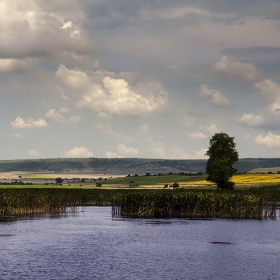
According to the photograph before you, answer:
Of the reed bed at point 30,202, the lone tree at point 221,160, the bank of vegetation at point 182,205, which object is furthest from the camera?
the lone tree at point 221,160

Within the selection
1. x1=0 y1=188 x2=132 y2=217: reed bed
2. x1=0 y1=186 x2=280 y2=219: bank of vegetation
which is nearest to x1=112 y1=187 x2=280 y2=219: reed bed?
x1=0 y1=186 x2=280 y2=219: bank of vegetation

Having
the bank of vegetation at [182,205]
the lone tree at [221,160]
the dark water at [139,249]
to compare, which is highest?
the lone tree at [221,160]

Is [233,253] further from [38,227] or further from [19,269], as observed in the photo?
[38,227]

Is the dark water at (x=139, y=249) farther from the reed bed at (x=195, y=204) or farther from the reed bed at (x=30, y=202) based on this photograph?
the reed bed at (x=30, y=202)

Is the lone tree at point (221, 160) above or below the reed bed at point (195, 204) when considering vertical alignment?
above

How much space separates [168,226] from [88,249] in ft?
63.2

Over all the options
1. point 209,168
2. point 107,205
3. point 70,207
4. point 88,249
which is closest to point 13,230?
point 88,249

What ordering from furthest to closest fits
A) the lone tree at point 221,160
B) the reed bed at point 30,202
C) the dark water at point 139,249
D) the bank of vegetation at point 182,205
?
1. the lone tree at point 221,160
2. the bank of vegetation at point 182,205
3. the reed bed at point 30,202
4. the dark water at point 139,249

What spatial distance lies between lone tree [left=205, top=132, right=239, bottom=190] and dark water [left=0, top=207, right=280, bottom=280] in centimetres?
5669

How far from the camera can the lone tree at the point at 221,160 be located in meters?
129

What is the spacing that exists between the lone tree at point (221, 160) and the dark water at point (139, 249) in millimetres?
56690

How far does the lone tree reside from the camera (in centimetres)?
12938

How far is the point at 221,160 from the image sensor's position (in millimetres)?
129375

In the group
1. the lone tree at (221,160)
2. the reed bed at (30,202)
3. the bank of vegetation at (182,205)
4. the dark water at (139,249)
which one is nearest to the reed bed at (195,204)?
the bank of vegetation at (182,205)
